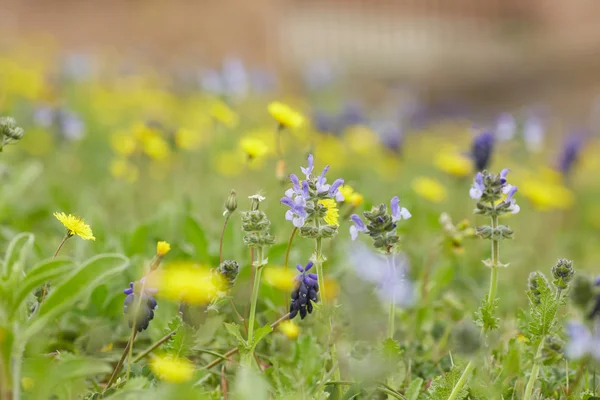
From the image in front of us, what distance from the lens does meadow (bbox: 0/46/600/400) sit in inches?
44.2

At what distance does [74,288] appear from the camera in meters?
1.09

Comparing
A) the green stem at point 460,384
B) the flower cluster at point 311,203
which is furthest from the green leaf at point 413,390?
the flower cluster at point 311,203

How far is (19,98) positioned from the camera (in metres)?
4.07

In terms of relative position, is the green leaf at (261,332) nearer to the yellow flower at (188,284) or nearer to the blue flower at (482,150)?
the yellow flower at (188,284)

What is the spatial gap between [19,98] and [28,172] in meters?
2.46

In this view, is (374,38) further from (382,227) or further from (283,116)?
(382,227)

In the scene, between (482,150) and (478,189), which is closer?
(478,189)

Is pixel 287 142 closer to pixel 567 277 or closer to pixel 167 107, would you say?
pixel 167 107

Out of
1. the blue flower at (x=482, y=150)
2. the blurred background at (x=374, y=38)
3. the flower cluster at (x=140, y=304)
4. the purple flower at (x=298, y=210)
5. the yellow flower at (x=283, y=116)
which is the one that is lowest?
the flower cluster at (x=140, y=304)

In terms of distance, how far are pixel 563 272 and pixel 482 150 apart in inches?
38.1

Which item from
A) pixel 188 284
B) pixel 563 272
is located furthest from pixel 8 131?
pixel 563 272

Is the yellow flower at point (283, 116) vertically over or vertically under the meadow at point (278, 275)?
over

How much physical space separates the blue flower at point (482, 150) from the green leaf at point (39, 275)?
1414 millimetres

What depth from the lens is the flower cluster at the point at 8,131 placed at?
1359 mm
